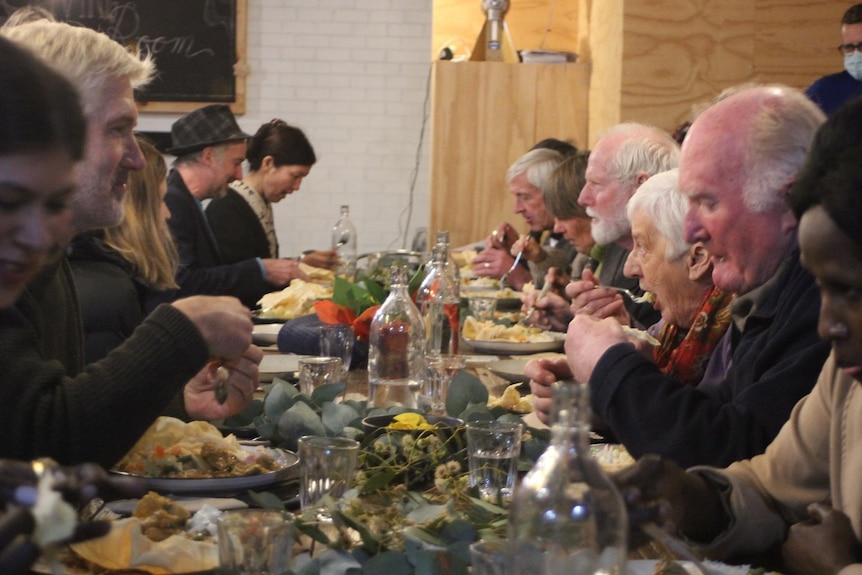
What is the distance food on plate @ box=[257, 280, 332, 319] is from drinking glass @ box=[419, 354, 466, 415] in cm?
172

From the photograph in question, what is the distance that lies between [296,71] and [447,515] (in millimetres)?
7347

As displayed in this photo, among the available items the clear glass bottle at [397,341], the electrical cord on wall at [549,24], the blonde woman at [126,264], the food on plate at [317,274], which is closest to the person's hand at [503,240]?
the food on plate at [317,274]

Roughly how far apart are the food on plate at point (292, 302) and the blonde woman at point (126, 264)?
500 millimetres

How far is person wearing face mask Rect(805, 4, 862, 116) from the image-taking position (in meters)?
4.51

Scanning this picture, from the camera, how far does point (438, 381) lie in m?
2.18

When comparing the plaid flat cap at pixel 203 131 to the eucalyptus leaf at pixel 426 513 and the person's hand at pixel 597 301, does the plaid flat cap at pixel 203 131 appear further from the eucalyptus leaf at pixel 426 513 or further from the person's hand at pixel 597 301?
the eucalyptus leaf at pixel 426 513

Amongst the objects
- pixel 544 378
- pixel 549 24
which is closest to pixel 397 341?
pixel 544 378

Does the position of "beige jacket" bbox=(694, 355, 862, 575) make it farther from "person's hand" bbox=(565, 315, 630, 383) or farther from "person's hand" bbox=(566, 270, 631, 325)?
"person's hand" bbox=(566, 270, 631, 325)

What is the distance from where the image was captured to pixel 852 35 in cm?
460

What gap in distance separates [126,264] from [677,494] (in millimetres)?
2023

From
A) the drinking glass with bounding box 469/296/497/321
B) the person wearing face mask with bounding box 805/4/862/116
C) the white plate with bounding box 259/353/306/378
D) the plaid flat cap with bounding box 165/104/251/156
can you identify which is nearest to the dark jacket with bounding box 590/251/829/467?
the white plate with bounding box 259/353/306/378

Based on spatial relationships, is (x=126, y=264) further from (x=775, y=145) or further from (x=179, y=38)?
(x=179, y=38)

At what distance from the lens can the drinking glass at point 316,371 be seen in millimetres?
2211

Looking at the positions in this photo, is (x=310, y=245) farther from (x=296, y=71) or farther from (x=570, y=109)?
(x=570, y=109)
